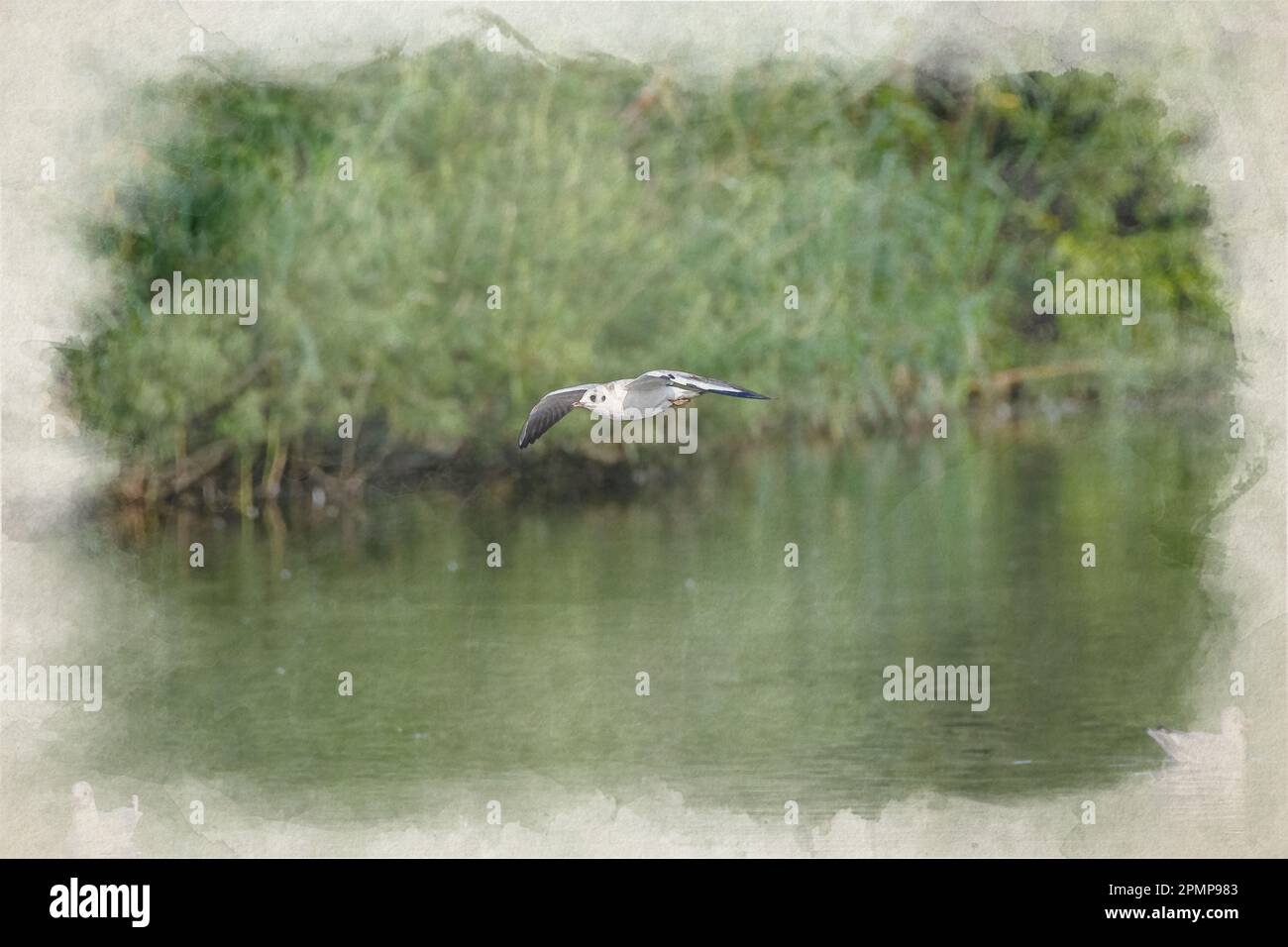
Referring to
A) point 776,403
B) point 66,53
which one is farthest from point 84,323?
point 776,403

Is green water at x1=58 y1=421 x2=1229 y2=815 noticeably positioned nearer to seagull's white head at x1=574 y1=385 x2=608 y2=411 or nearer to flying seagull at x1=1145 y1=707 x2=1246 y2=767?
flying seagull at x1=1145 y1=707 x2=1246 y2=767

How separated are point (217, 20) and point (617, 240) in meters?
5.63

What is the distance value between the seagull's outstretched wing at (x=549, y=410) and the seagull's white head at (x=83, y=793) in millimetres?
3689

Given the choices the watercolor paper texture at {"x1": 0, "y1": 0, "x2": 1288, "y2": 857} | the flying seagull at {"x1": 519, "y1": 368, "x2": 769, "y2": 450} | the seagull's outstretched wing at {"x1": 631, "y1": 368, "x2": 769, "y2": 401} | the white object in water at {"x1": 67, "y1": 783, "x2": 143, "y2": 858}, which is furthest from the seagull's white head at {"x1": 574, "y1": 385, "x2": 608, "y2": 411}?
the white object in water at {"x1": 67, "y1": 783, "x2": 143, "y2": 858}

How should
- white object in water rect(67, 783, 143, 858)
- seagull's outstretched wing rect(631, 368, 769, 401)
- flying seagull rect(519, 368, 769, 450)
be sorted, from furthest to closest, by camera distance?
white object in water rect(67, 783, 143, 858) → flying seagull rect(519, 368, 769, 450) → seagull's outstretched wing rect(631, 368, 769, 401)

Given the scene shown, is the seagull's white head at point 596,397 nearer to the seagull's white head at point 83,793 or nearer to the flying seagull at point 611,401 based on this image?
the flying seagull at point 611,401

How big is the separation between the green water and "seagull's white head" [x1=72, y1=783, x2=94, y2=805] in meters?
0.30

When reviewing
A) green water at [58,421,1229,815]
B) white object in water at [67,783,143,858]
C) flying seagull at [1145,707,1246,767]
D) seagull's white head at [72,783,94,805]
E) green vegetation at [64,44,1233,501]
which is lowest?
white object in water at [67,783,143,858]

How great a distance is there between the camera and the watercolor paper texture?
12.2 meters

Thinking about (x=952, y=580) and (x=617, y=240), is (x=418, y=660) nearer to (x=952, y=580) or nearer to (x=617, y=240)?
(x=952, y=580)

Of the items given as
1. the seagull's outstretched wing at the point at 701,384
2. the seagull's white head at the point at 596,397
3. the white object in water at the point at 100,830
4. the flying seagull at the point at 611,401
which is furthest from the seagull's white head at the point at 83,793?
the seagull's outstretched wing at the point at 701,384

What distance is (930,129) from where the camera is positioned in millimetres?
26500

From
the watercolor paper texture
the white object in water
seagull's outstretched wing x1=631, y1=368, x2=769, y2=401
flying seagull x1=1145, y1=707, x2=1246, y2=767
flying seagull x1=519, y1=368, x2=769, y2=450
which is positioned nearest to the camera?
seagull's outstretched wing x1=631, y1=368, x2=769, y2=401

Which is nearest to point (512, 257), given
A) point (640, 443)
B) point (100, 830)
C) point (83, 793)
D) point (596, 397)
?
point (640, 443)
